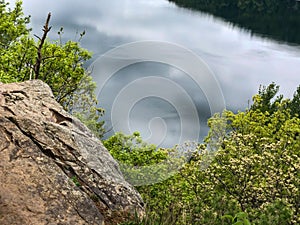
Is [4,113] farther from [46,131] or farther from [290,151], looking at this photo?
[290,151]

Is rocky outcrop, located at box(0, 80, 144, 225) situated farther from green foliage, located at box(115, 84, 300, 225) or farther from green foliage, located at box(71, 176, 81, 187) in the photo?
green foliage, located at box(115, 84, 300, 225)

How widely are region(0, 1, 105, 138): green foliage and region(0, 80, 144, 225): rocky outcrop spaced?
1492 centimetres

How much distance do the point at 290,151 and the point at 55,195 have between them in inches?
808

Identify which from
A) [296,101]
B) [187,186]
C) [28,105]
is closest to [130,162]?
[187,186]

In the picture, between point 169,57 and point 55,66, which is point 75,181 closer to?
point 55,66

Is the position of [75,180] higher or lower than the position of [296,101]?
higher

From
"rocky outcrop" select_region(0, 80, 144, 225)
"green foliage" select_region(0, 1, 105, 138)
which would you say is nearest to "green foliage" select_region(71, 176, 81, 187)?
"rocky outcrop" select_region(0, 80, 144, 225)

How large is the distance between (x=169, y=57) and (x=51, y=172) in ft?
190

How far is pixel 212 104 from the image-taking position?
132 ft

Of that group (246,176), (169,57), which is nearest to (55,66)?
(246,176)

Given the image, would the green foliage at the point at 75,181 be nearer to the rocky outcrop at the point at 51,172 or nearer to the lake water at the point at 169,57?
the rocky outcrop at the point at 51,172

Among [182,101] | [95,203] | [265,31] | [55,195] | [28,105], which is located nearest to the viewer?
[55,195]

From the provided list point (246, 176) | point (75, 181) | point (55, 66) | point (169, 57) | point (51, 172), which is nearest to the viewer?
point (51, 172)

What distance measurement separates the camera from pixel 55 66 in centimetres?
2692
